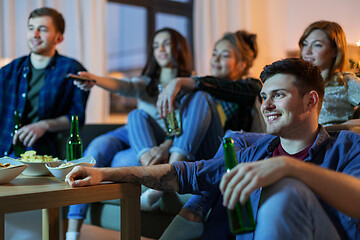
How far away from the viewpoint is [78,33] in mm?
4480

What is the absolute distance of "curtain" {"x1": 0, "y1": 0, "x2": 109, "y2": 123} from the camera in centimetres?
419

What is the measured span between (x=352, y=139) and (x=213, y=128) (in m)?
0.96

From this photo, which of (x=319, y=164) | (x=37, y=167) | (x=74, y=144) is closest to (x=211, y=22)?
(x=74, y=144)

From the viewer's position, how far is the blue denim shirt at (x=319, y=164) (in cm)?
109

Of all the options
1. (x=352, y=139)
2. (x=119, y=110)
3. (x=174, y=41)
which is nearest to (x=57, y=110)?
(x=174, y=41)

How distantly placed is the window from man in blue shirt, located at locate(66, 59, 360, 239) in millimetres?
4011

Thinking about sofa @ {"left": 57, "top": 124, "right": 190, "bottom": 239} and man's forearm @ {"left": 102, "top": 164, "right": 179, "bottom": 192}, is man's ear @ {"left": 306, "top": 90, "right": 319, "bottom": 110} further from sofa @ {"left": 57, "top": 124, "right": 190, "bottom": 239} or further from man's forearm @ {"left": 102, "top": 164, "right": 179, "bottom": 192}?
sofa @ {"left": 57, "top": 124, "right": 190, "bottom": 239}

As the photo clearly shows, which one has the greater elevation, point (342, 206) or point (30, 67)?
point (30, 67)

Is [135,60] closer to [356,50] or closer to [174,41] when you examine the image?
[174,41]

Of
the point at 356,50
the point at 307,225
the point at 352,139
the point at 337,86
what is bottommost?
the point at 307,225

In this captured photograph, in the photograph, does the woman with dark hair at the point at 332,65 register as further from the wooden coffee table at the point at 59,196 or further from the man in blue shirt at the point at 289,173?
the wooden coffee table at the point at 59,196

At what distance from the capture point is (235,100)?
2240 mm

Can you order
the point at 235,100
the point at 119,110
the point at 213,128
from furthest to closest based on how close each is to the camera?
1. the point at 119,110
2. the point at 235,100
3. the point at 213,128

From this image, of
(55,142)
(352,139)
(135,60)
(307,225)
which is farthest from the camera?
(135,60)
